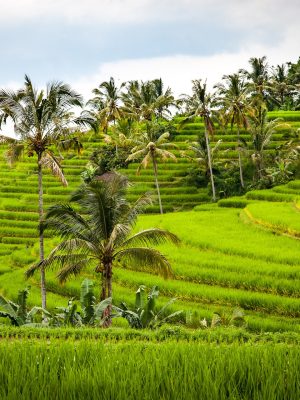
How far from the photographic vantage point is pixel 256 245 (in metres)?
18.2

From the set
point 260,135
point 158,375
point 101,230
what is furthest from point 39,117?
point 260,135

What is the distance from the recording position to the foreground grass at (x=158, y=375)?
12.9ft

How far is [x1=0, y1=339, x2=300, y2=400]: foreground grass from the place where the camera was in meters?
3.92

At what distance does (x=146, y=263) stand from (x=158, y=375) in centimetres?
801

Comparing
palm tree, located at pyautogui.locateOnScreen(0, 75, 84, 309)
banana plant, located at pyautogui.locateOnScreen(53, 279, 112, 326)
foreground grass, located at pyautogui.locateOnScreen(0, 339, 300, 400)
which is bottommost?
banana plant, located at pyautogui.locateOnScreen(53, 279, 112, 326)

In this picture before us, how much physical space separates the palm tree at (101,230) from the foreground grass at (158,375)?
6864 mm

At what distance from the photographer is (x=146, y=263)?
12117 millimetres

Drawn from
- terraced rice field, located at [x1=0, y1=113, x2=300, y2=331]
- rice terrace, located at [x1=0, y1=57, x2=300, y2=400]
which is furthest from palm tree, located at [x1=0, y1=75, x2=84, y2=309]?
terraced rice field, located at [x1=0, y1=113, x2=300, y2=331]

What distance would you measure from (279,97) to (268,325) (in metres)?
42.9

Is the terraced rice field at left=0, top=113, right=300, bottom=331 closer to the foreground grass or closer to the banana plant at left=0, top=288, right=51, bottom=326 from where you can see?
the banana plant at left=0, top=288, right=51, bottom=326

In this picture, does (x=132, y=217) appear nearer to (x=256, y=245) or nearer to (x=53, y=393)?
(x=256, y=245)

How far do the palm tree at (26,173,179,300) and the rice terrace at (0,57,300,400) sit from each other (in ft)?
0.11

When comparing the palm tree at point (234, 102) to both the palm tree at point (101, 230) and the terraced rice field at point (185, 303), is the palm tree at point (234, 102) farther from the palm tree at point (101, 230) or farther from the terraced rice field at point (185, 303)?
the palm tree at point (101, 230)

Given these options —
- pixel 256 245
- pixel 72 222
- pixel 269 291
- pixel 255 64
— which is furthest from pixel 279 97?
pixel 72 222
